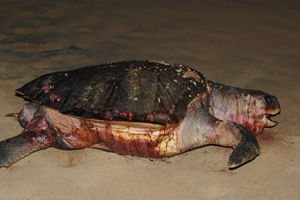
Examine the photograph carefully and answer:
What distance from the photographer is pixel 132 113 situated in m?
2.64

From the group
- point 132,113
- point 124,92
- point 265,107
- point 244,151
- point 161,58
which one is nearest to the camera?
point 244,151

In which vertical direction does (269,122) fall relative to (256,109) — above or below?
below

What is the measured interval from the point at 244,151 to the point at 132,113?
1.02 metres

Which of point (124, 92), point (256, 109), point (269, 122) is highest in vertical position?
point (124, 92)

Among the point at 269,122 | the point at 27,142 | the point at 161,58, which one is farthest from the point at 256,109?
the point at 27,142

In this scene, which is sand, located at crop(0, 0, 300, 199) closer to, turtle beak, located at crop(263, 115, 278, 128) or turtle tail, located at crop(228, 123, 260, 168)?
turtle beak, located at crop(263, 115, 278, 128)

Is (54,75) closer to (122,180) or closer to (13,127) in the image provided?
(13,127)

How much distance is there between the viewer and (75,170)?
2.68m

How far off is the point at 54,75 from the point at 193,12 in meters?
4.17

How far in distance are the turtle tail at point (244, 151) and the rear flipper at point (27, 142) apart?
5.71 feet

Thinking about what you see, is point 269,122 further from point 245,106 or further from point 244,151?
point 244,151

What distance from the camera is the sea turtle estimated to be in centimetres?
267

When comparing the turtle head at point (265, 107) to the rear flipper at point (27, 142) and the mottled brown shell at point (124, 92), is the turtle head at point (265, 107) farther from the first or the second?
the rear flipper at point (27, 142)

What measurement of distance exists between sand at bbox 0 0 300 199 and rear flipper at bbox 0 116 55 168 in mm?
A: 98
